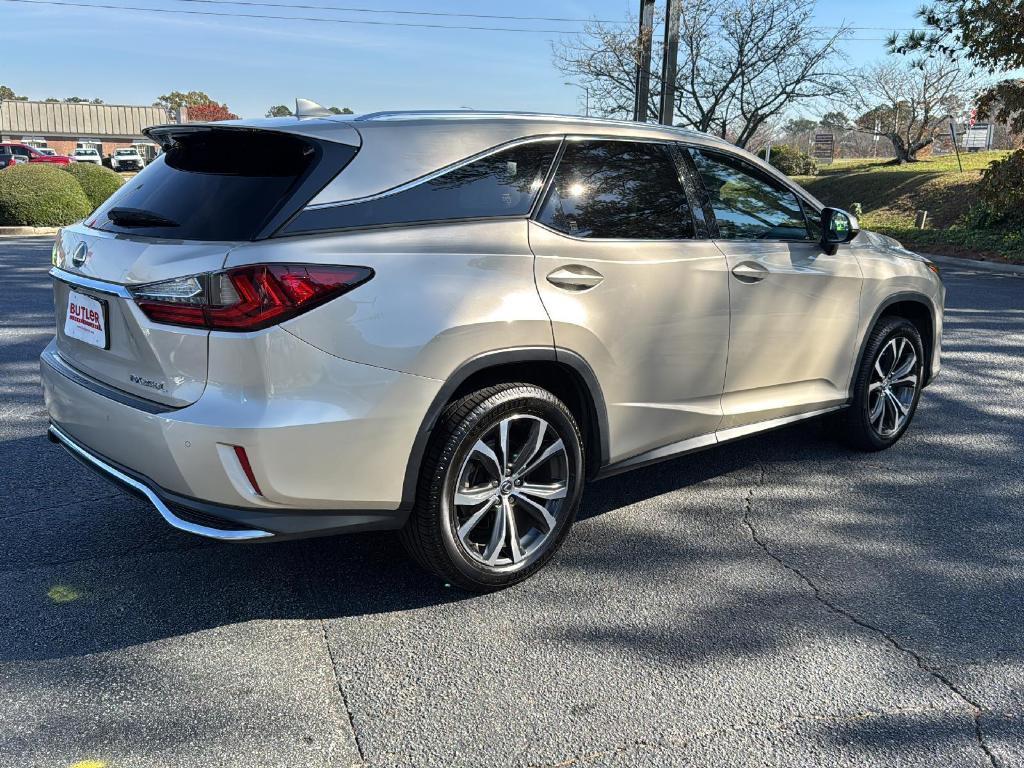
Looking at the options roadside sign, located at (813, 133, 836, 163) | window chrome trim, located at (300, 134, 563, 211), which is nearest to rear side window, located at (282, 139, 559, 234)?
window chrome trim, located at (300, 134, 563, 211)

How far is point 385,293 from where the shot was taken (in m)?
2.80

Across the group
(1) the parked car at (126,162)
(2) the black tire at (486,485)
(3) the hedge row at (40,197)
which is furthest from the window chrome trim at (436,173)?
(1) the parked car at (126,162)

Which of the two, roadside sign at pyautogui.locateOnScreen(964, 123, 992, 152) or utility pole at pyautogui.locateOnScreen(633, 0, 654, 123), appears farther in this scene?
roadside sign at pyautogui.locateOnScreen(964, 123, 992, 152)

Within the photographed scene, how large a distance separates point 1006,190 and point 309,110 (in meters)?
16.6

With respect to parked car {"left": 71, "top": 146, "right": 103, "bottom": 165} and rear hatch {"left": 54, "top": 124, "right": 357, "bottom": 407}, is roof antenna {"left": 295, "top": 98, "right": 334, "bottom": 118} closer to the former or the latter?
rear hatch {"left": 54, "top": 124, "right": 357, "bottom": 407}

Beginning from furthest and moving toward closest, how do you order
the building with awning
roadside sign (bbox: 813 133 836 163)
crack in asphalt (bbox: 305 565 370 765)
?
1. the building with awning
2. roadside sign (bbox: 813 133 836 163)
3. crack in asphalt (bbox: 305 565 370 765)

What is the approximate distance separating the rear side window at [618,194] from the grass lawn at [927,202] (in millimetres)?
14070

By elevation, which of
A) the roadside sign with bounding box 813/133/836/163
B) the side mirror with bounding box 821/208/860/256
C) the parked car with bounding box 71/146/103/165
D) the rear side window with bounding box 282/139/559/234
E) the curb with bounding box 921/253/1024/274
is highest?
the roadside sign with bounding box 813/133/836/163

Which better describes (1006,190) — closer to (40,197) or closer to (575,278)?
(575,278)

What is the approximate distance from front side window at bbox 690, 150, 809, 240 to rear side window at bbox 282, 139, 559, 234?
0.96 meters

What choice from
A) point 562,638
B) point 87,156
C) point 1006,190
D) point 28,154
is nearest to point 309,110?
point 562,638

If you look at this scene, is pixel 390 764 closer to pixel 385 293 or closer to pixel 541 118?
pixel 385 293

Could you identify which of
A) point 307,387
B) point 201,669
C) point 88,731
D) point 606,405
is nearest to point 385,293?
point 307,387

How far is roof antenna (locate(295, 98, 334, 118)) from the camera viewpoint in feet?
10.9
